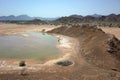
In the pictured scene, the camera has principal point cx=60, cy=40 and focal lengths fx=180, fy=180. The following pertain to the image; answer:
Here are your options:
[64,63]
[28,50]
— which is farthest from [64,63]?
[28,50]

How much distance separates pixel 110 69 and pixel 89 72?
8.02 feet

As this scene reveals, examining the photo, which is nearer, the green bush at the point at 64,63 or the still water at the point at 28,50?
the green bush at the point at 64,63

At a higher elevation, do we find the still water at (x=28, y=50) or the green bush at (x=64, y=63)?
the green bush at (x=64, y=63)

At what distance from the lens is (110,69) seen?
56.1ft

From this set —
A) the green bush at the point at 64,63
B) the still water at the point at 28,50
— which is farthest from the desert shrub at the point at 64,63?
the still water at the point at 28,50

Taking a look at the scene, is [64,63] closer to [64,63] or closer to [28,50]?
[64,63]

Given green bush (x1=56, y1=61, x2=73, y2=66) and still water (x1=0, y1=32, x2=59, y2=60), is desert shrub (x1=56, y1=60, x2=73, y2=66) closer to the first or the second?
green bush (x1=56, y1=61, x2=73, y2=66)

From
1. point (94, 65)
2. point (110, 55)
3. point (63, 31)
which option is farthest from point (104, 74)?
point (63, 31)

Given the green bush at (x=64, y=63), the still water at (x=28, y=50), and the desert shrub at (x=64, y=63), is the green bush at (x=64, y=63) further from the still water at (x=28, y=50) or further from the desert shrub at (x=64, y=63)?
the still water at (x=28, y=50)

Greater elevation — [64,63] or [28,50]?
[64,63]

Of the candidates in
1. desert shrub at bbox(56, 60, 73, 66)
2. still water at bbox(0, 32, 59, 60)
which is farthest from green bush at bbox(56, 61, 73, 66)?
still water at bbox(0, 32, 59, 60)

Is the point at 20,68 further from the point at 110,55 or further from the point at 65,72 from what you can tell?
the point at 110,55

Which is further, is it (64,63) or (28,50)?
(28,50)

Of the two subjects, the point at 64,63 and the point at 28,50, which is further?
the point at 28,50
